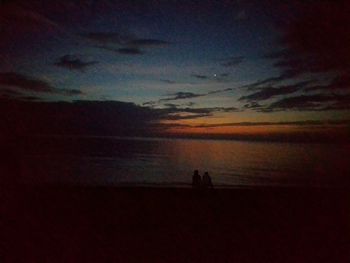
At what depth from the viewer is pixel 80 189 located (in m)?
4.65

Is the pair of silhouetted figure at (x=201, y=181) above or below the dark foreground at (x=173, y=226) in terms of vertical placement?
above

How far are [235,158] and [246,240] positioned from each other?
1.58 meters

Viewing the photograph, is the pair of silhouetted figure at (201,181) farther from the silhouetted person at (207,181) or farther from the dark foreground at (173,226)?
the dark foreground at (173,226)

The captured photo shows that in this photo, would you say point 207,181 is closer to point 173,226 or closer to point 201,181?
point 201,181

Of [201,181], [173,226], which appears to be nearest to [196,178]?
[201,181]

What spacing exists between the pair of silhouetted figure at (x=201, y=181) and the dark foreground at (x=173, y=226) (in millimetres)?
105

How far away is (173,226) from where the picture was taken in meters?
3.84

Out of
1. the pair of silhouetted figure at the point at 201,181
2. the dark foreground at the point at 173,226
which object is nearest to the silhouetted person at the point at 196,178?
the pair of silhouetted figure at the point at 201,181

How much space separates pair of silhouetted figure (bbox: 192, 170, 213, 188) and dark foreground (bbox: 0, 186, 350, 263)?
105mm

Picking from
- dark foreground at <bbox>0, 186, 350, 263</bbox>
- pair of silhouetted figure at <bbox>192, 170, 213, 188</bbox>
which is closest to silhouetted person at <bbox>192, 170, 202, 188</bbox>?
pair of silhouetted figure at <bbox>192, 170, 213, 188</bbox>

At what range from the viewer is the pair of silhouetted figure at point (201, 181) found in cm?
462

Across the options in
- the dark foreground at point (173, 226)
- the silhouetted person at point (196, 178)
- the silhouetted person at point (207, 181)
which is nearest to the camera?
the dark foreground at point (173, 226)

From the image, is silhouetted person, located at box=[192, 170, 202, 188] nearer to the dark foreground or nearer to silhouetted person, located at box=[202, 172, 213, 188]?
silhouetted person, located at box=[202, 172, 213, 188]

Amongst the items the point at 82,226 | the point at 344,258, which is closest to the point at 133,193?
the point at 82,226
